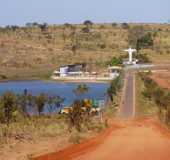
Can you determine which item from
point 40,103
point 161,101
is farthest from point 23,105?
point 161,101

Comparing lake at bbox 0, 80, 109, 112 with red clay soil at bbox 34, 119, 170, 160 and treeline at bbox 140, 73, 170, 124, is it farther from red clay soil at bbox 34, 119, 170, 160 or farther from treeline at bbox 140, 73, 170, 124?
red clay soil at bbox 34, 119, 170, 160

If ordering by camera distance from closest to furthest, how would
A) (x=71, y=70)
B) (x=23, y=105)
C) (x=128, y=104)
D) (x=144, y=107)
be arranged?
1. (x=144, y=107)
2. (x=128, y=104)
3. (x=23, y=105)
4. (x=71, y=70)

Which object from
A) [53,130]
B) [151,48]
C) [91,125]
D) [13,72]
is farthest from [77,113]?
[151,48]

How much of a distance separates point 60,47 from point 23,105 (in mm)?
100475

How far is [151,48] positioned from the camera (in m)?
153

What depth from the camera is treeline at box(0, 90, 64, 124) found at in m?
40.9

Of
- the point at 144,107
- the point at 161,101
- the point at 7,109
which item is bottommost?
the point at 144,107

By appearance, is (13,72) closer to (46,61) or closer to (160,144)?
(46,61)

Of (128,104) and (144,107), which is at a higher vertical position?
(144,107)

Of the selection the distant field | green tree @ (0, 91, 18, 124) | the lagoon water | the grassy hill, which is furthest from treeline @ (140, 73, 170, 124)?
the grassy hill

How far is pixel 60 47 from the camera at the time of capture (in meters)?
154

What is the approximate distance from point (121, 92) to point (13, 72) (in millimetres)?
67895

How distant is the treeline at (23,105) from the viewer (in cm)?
4088

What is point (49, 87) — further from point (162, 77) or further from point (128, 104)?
point (128, 104)
